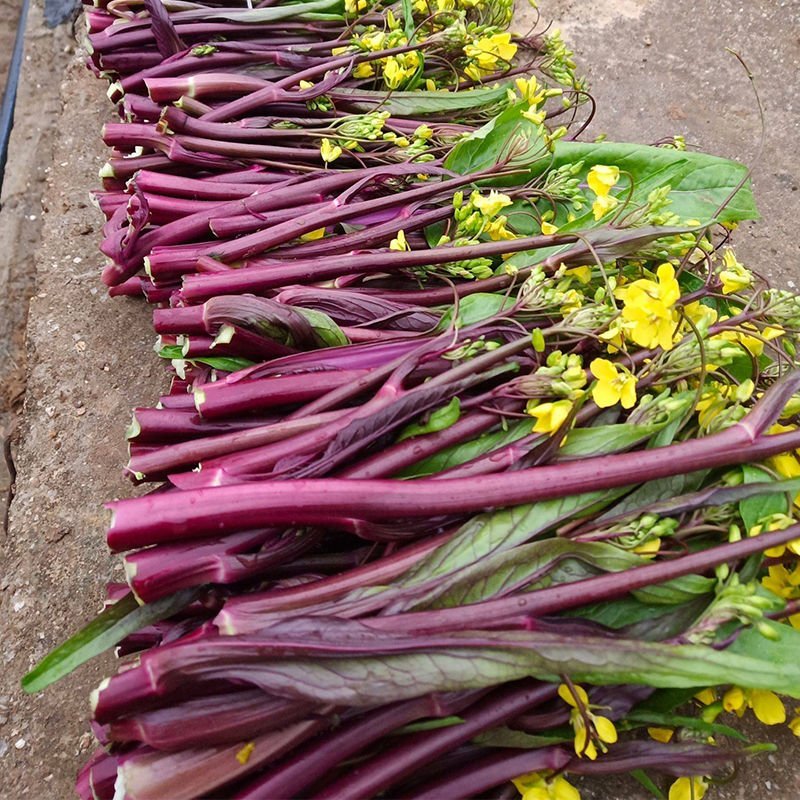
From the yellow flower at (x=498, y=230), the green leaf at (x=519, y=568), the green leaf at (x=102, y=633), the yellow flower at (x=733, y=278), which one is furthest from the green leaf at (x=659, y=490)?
the green leaf at (x=102, y=633)

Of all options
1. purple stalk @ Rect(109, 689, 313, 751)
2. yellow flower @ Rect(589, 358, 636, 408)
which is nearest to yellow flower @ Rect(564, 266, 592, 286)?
yellow flower @ Rect(589, 358, 636, 408)

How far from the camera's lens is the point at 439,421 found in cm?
151

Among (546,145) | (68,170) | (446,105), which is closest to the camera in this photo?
(546,145)

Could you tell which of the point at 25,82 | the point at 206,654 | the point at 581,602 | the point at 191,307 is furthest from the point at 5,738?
the point at 25,82

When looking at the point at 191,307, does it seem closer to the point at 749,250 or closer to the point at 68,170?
the point at 68,170

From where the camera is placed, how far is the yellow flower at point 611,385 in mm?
1434

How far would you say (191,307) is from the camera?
1842 mm

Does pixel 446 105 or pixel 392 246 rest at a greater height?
pixel 446 105

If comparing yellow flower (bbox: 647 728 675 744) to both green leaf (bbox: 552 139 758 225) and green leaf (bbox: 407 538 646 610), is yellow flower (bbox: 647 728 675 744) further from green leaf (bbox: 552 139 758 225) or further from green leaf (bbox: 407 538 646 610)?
green leaf (bbox: 552 139 758 225)

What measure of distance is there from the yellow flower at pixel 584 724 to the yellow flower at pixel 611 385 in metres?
0.57

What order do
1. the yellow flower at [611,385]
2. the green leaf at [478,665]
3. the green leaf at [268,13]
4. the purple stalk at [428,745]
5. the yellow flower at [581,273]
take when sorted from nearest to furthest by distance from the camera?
the green leaf at [478,665]
the purple stalk at [428,745]
the yellow flower at [611,385]
the yellow flower at [581,273]
the green leaf at [268,13]

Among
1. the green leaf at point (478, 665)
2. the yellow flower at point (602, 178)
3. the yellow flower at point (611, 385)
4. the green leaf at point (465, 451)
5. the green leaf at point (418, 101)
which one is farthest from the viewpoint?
the green leaf at point (418, 101)

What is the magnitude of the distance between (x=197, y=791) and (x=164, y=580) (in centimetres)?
39

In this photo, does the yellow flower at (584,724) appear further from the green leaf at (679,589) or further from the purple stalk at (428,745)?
the green leaf at (679,589)
